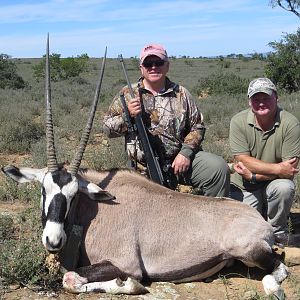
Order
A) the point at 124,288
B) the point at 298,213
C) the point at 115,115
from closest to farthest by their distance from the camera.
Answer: the point at 124,288, the point at 115,115, the point at 298,213

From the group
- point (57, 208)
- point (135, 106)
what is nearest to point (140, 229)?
point (57, 208)

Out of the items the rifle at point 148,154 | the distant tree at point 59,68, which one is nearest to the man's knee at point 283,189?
the rifle at point 148,154

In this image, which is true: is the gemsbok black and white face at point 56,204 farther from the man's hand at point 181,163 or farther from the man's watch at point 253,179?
the man's watch at point 253,179

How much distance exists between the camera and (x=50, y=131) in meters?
4.05

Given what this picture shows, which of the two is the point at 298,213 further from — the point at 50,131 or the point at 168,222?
the point at 50,131

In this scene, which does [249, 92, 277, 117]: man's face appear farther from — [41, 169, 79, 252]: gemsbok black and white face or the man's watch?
[41, 169, 79, 252]: gemsbok black and white face

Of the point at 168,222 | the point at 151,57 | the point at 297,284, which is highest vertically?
the point at 151,57

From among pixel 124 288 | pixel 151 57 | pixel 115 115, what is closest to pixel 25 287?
pixel 124 288

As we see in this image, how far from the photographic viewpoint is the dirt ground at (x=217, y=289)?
3.96m

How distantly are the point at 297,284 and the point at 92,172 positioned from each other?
202cm

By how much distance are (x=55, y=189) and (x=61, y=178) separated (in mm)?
107

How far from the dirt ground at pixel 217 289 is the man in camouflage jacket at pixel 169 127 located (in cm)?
102

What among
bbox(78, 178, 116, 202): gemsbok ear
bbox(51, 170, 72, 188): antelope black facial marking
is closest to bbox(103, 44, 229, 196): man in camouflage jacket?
bbox(78, 178, 116, 202): gemsbok ear

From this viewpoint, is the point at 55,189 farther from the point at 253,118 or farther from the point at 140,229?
the point at 253,118
